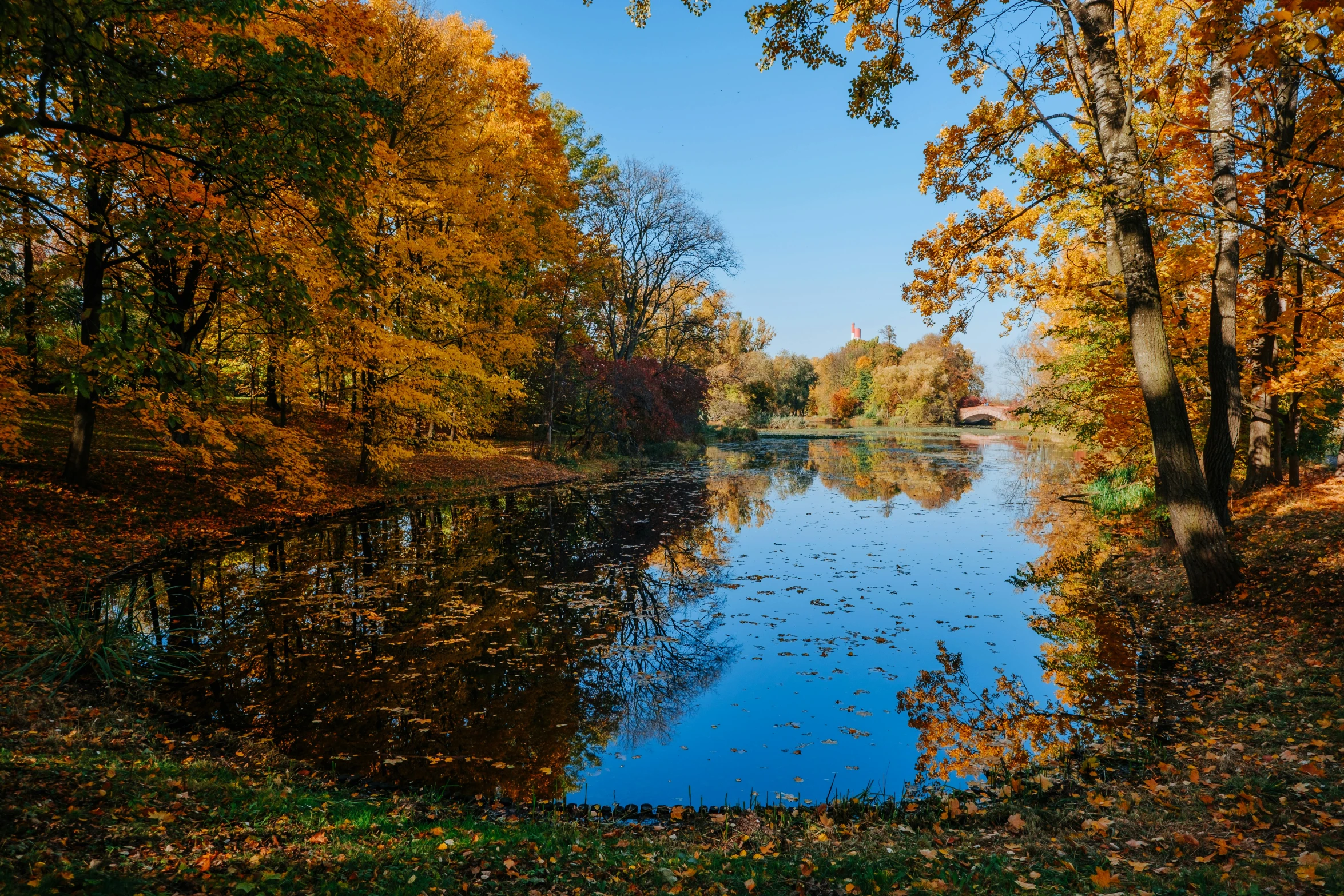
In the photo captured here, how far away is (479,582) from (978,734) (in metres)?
Answer: 7.42

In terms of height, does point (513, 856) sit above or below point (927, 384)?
below

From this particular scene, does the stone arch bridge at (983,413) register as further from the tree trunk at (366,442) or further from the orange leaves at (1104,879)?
the orange leaves at (1104,879)

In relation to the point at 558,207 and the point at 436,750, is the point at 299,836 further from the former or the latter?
the point at 558,207

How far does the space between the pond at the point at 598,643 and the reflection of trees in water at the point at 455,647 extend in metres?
0.03

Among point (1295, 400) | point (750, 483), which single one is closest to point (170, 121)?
point (1295, 400)

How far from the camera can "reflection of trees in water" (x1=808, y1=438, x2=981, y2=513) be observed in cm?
2069

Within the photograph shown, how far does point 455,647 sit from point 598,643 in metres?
1.72

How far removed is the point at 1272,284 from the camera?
354 inches

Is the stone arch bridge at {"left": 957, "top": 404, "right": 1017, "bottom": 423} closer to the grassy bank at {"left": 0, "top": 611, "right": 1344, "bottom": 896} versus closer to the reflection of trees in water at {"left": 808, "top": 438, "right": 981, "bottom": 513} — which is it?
the reflection of trees in water at {"left": 808, "top": 438, "right": 981, "bottom": 513}

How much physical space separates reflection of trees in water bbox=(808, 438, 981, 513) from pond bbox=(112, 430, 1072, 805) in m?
4.97

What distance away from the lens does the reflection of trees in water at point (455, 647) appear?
5398 millimetres

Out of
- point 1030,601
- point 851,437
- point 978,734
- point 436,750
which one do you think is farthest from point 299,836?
point 851,437

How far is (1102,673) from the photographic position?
663 centimetres

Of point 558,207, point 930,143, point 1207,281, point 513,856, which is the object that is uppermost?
point 558,207
